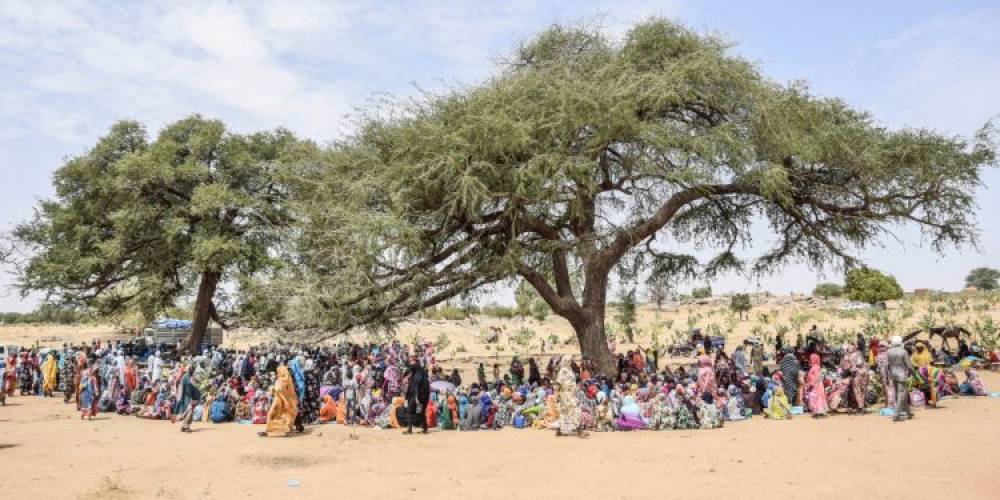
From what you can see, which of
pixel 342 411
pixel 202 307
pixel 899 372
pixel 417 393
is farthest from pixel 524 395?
pixel 202 307

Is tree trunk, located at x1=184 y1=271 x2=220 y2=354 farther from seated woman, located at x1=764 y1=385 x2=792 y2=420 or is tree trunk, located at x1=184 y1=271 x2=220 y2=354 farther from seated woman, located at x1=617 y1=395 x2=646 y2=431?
seated woman, located at x1=764 y1=385 x2=792 y2=420

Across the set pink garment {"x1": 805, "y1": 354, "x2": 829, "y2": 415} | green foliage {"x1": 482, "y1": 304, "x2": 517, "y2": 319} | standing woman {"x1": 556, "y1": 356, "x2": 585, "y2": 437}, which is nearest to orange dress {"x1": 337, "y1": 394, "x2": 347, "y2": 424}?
standing woman {"x1": 556, "y1": 356, "x2": 585, "y2": 437}

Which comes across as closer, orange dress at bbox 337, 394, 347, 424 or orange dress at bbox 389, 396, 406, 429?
orange dress at bbox 389, 396, 406, 429

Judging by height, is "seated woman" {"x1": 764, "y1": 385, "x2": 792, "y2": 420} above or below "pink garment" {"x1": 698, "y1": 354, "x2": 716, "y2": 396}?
below

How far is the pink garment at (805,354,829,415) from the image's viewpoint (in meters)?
13.8

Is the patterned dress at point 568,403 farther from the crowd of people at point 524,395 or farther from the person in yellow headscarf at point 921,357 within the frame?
the person in yellow headscarf at point 921,357

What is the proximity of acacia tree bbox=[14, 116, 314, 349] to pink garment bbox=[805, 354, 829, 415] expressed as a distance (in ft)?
64.2

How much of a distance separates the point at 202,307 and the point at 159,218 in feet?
13.0

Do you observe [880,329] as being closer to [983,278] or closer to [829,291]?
[829,291]

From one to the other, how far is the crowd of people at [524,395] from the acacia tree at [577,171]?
2.43m

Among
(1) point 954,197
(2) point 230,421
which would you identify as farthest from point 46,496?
(1) point 954,197

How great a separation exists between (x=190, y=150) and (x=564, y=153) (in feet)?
58.4

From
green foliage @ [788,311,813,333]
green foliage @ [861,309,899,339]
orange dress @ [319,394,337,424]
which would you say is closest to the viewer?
orange dress @ [319,394,337,424]

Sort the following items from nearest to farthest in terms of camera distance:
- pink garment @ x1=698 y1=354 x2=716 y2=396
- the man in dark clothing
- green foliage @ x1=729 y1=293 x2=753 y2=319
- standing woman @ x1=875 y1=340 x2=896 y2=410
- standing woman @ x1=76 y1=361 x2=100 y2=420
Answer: the man in dark clothing < standing woman @ x1=875 y1=340 x2=896 y2=410 < pink garment @ x1=698 y1=354 x2=716 y2=396 < standing woman @ x1=76 y1=361 x2=100 y2=420 < green foliage @ x1=729 y1=293 x2=753 y2=319
